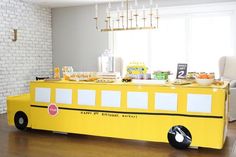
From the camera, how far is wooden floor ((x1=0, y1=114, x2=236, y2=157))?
3.64 m

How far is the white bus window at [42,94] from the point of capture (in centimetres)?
452

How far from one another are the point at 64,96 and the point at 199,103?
1958 millimetres

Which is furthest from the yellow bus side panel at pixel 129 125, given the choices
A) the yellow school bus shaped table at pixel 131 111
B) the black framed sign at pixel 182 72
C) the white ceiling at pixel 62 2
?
the white ceiling at pixel 62 2

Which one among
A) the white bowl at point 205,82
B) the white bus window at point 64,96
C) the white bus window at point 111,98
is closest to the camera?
the white bowl at point 205,82

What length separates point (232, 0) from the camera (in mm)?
6203

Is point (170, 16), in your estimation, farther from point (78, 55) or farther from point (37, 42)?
point (37, 42)

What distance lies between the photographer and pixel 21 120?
4.79m

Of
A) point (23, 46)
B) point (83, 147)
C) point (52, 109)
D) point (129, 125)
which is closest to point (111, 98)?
point (129, 125)

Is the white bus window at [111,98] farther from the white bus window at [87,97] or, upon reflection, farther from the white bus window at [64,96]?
A: the white bus window at [64,96]

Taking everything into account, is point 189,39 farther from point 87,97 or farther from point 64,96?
point 64,96

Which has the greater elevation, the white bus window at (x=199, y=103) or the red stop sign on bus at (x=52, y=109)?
the white bus window at (x=199, y=103)

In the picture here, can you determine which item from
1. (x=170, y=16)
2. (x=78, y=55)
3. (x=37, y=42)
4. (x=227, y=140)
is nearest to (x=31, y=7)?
(x=37, y=42)

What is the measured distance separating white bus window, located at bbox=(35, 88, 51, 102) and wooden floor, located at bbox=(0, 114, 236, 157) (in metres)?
0.55

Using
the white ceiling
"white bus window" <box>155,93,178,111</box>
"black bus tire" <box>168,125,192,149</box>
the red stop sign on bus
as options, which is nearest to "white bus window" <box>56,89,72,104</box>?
the red stop sign on bus
